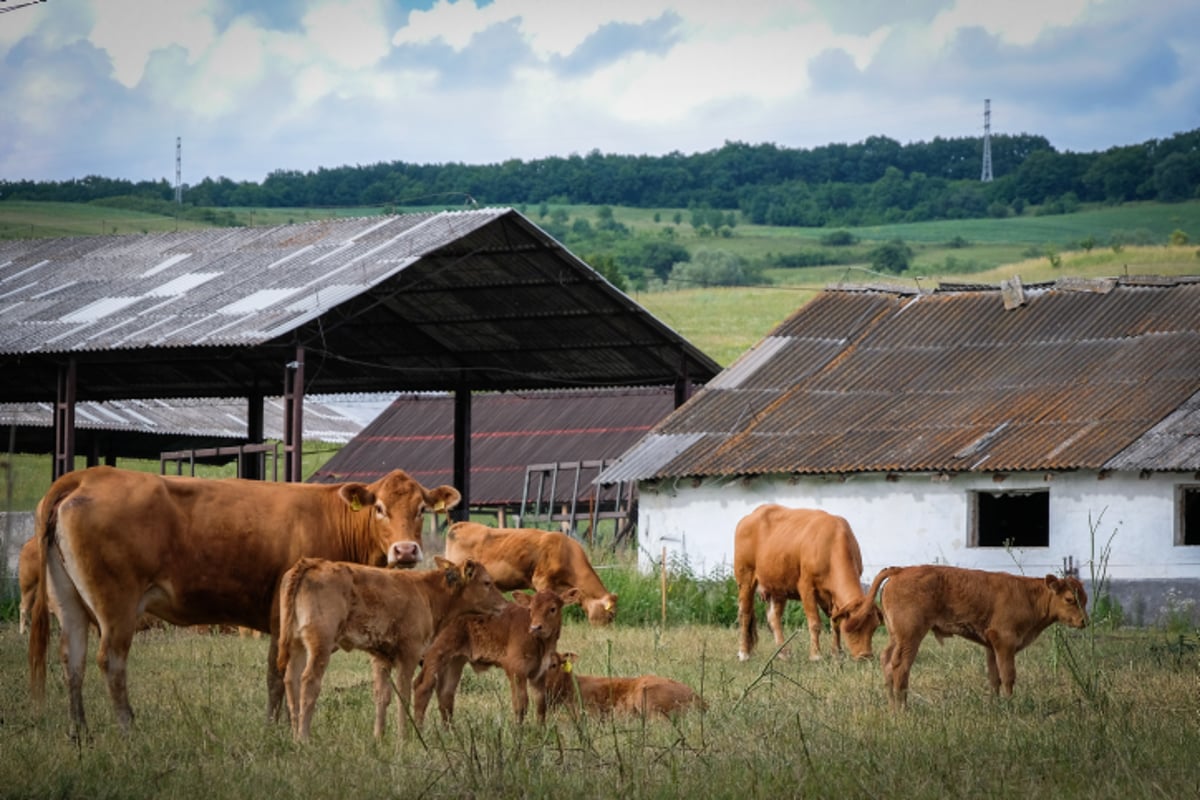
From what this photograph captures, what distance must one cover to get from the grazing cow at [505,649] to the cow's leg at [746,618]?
5363 mm

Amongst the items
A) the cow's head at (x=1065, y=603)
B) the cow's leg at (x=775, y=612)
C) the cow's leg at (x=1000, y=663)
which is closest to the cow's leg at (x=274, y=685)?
the cow's leg at (x=1000, y=663)

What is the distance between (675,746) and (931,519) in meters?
14.7

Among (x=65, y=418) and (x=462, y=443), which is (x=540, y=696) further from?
(x=462, y=443)

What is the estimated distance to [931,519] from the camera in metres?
23.6

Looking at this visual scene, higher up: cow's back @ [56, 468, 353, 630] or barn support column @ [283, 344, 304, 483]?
barn support column @ [283, 344, 304, 483]

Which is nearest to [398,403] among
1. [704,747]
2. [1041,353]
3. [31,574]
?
[1041,353]

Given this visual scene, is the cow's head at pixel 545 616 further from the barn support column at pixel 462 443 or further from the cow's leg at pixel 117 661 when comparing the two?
the barn support column at pixel 462 443

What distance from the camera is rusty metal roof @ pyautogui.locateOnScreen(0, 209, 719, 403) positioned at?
24.5 metres

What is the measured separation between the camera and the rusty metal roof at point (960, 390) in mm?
23234

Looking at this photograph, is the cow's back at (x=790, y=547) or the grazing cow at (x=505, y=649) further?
the cow's back at (x=790, y=547)

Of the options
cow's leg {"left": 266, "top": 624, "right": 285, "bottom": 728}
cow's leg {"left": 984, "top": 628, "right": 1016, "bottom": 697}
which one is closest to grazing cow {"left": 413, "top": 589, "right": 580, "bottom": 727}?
cow's leg {"left": 266, "top": 624, "right": 285, "bottom": 728}

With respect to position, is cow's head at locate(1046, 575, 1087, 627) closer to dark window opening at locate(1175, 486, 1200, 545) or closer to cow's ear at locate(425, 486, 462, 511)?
cow's ear at locate(425, 486, 462, 511)

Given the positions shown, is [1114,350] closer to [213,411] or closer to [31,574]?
[31,574]

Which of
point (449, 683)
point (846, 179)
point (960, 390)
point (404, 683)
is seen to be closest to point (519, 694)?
point (449, 683)
